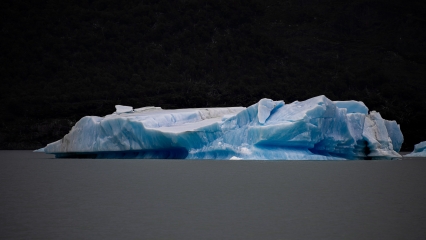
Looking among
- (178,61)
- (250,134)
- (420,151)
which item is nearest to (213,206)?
(250,134)

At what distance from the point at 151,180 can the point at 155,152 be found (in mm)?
9275

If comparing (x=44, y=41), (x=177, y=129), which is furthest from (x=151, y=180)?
(x=44, y=41)

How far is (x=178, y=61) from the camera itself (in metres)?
52.2

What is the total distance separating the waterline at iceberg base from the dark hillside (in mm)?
20393

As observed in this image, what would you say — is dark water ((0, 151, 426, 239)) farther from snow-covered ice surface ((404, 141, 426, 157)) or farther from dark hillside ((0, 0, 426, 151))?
dark hillside ((0, 0, 426, 151))

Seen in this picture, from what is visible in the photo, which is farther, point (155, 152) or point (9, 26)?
point (9, 26)

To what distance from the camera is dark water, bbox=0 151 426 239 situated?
309 inches

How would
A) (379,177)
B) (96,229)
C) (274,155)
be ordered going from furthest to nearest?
(274,155) < (379,177) < (96,229)

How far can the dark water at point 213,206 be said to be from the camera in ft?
25.7

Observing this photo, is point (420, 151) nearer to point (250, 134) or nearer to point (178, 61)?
point (250, 134)

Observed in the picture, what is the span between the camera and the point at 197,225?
8336 mm

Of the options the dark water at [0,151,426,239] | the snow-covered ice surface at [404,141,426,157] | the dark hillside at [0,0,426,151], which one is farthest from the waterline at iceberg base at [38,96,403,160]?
the dark hillside at [0,0,426,151]

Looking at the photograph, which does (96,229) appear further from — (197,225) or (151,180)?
(151,180)

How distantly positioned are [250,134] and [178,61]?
32.2m
